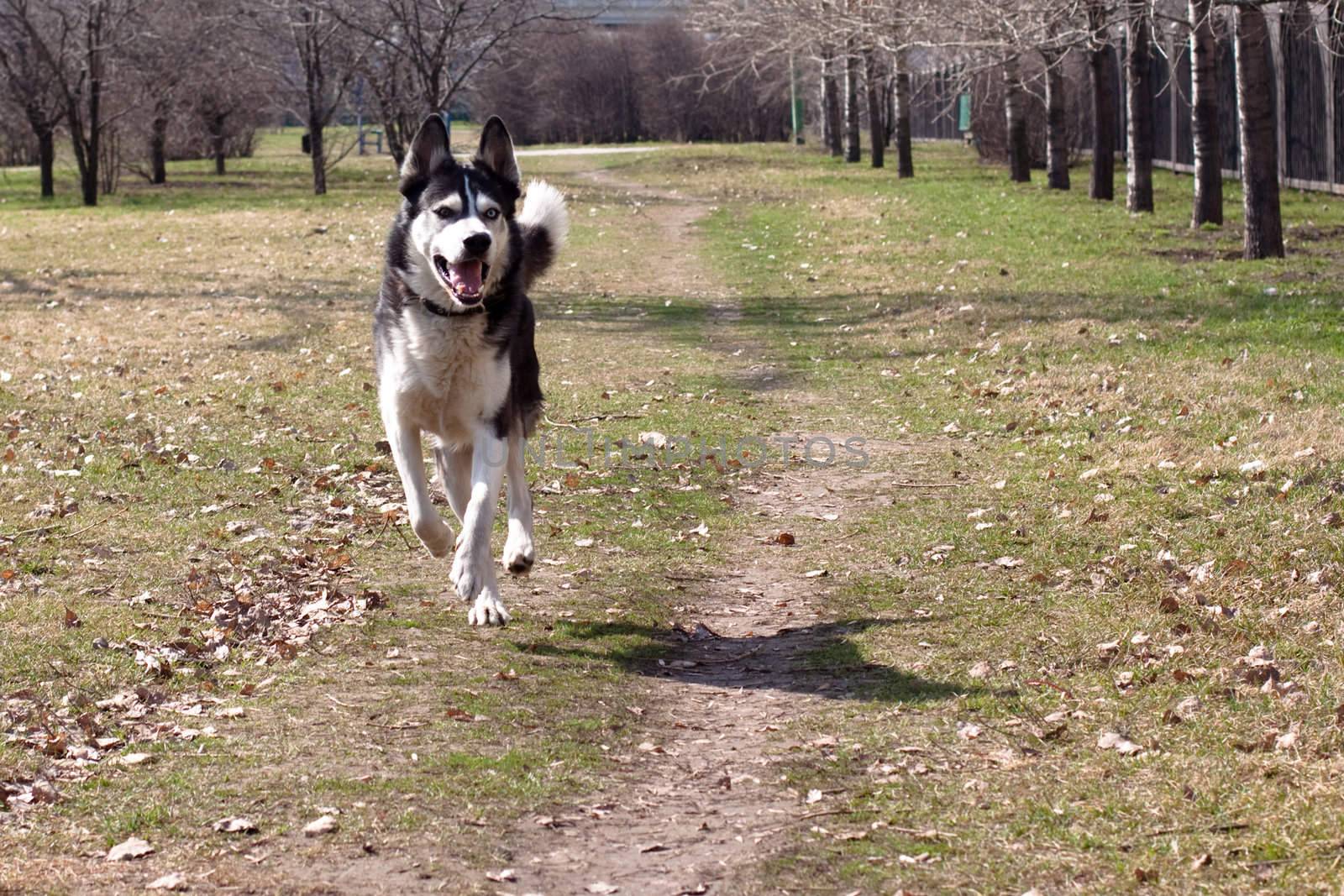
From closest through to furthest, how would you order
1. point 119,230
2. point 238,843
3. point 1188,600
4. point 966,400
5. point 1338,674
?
1. point 238,843
2. point 1338,674
3. point 1188,600
4. point 966,400
5. point 119,230

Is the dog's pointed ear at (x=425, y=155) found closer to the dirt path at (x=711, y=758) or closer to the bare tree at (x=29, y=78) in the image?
the dirt path at (x=711, y=758)

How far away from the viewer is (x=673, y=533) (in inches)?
309

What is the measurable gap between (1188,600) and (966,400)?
479 cm

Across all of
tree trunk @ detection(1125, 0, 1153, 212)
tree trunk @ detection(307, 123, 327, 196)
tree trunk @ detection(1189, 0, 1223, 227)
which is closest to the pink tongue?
tree trunk @ detection(1189, 0, 1223, 227)

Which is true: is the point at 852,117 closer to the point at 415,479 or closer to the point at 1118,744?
the point at 415,479

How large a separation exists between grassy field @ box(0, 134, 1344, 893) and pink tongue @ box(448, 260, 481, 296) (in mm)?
1413

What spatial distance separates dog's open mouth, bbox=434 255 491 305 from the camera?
20.1ft

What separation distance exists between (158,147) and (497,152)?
3549 cm

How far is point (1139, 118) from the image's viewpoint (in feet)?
68.3

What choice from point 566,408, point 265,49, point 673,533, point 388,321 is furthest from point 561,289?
point 265,49

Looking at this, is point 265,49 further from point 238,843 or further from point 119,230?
point 238,843

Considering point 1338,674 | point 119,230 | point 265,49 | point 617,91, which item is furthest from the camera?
point 617,91

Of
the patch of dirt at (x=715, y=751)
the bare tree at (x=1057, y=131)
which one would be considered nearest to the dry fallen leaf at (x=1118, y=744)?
the patch of dirt at (x=715, y=751)

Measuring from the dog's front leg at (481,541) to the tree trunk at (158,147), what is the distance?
111ft
